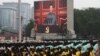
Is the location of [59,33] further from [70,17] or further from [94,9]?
[94,9]

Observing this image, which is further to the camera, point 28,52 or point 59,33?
point 59,33

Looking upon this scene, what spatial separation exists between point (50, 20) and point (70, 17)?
5371 mm

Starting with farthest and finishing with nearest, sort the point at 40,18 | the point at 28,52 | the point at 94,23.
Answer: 1. the point at 94,23
2. the point at 40,18
3. the point at 28,52

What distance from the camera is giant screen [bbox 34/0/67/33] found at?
73.2 metres

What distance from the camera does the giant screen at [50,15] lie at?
73.2 m

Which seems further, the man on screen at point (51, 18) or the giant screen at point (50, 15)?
the man on screen at point (51, 18)

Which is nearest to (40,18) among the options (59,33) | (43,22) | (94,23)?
(43,22)

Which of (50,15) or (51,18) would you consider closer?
(51,18)

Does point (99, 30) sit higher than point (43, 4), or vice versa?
point (43, 4)

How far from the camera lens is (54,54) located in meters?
15.5

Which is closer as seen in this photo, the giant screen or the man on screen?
the giant screen

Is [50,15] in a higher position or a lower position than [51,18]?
higher

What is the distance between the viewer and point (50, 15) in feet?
243

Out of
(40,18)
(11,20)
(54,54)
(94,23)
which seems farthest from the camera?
(11,20)
